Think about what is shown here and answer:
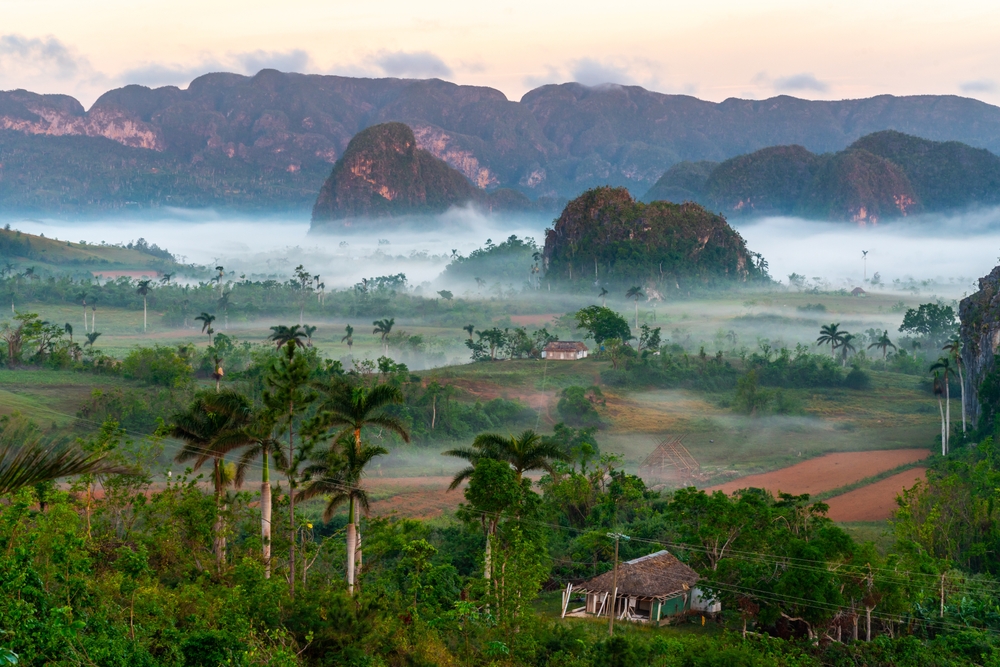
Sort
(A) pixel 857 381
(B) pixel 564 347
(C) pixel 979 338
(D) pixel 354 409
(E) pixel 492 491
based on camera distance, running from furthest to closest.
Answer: (B) pixel 564 347 < (A) pixel 857 381 < (C) pixel 979 338 < (E) pixel 492 491 < (D) pixel 354 409

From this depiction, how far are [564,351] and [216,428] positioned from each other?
46776 millimetres

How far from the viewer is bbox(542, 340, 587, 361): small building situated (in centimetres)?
6419

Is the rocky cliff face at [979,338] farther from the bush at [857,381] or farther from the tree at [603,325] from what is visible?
the tree at [603,325]

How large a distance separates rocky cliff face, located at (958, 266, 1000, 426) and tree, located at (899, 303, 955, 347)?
25823mm

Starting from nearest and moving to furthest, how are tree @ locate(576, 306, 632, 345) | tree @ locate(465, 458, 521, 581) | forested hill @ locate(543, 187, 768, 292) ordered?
tree @ locate(465, 458, 521, 581)
tree @ locate(576, 306, 632, 345)
forested hill @ locate(543, 187, 768, 292)

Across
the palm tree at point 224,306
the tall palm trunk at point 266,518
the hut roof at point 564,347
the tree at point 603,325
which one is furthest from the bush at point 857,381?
the palm tree at point 224,306

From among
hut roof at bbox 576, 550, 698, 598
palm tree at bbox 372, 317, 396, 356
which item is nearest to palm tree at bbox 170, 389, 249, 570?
hut roof at bbox 576, 550, 698, 598

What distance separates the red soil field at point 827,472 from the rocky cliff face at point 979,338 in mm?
4055

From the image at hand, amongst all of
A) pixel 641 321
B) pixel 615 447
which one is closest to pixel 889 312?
pixel 641 321

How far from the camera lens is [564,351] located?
211 ft

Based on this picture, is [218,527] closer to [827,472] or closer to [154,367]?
[827,472]

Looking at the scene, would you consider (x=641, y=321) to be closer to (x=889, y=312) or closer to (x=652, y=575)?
(x=889, y=312)

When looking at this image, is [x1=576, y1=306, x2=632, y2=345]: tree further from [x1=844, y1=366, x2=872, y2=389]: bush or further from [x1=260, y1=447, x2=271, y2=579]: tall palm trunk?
[x1=260, y1=447, x2=271, y2=579]: tall palm trunk

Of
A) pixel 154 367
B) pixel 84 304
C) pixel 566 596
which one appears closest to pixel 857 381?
pixel 154 367
